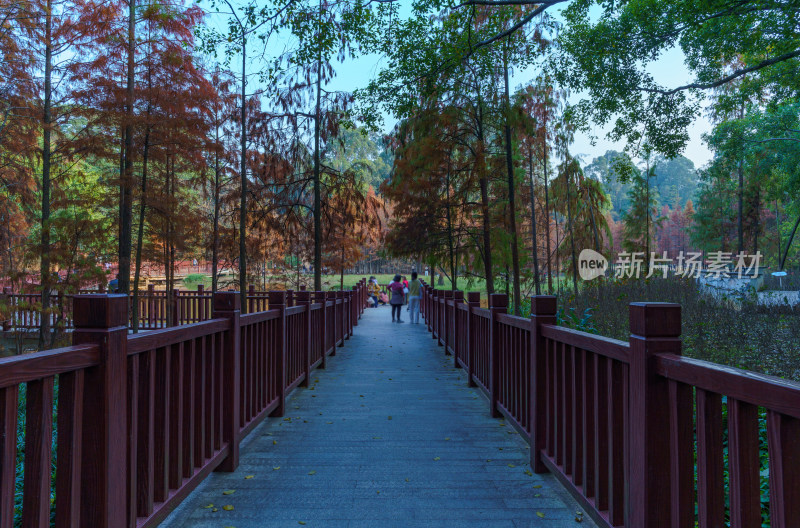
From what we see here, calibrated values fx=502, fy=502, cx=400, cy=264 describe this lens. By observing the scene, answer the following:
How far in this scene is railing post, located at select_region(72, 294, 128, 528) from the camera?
1866 mm

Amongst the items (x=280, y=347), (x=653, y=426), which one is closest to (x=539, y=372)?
(x=653, y=426)

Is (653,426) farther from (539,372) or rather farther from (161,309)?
(161,309)

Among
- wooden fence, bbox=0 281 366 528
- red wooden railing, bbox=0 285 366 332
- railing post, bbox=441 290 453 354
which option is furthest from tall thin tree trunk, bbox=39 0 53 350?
wooden fence, bbox=0 281 366 528

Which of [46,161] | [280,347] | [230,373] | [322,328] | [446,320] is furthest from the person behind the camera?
[46,161]

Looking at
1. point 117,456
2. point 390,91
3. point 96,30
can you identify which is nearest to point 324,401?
point 117,456

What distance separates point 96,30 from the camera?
35.3ft

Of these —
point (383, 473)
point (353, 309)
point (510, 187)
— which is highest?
point (510, 187)

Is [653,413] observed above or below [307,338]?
above

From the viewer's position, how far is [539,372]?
3301 millimetres

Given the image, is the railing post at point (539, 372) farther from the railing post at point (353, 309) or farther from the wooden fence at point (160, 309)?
the wooden fence at point (160, 309)

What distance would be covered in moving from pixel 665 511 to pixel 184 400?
7.63ft

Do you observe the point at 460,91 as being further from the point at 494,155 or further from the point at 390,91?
the point at 390,91

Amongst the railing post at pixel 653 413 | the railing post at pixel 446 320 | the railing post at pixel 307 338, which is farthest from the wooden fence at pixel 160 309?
the railing post at pixel 653 413

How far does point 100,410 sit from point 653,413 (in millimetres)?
2059
